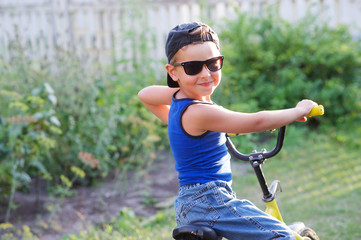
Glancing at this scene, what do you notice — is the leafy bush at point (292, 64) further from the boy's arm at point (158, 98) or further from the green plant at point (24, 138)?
the boy's arm at point (158, 98)

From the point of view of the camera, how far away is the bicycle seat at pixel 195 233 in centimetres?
229

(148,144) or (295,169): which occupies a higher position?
(148,144)

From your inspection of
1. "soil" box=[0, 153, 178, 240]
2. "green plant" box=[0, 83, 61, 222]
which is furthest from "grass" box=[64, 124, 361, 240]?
"green plant" box=[0, 83, 61, 222]

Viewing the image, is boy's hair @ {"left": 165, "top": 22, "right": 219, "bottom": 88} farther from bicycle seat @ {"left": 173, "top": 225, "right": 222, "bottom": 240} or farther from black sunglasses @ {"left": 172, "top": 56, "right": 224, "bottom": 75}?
bicycle seat @ {"left": 173, "top": 225, "right": 222, "bottom": 240}

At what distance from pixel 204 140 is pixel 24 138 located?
229 cm

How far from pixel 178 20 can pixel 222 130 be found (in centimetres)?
629

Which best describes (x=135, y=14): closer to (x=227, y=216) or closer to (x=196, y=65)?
(x=196, y=65)

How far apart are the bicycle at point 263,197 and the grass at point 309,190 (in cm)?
109

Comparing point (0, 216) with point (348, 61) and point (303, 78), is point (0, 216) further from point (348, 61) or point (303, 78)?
point (348, 61)

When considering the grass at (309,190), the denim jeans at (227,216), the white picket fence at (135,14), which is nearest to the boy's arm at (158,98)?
the denim jeans at (227,216)

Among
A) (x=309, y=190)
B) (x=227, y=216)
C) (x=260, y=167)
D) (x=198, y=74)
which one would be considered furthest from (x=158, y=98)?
(x=309, y=190)

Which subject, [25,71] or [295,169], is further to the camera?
[295,169]

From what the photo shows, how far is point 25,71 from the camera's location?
4.84 metres

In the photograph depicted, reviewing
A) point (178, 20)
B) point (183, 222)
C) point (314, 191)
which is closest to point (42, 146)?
point (183, 222)
